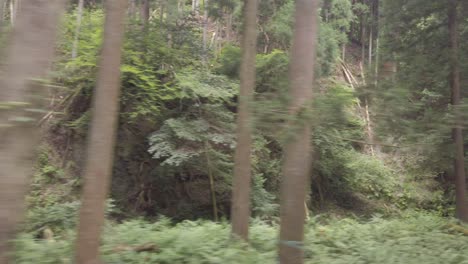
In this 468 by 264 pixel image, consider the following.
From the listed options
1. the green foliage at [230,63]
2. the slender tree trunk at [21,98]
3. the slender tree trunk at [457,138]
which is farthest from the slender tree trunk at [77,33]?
the slender tree trunk at [21,98]

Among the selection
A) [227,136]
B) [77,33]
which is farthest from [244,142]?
[77,33]

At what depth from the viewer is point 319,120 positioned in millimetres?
6754

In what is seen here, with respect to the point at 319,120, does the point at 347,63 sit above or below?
above

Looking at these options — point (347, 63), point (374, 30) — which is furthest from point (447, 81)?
point (374, 30)

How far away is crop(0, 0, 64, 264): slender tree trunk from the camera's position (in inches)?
169

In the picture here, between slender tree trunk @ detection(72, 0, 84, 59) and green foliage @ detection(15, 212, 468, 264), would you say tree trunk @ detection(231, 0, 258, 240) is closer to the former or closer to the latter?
green foliage @ detection(15, 212, 468, 264)

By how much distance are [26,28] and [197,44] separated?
626 inches

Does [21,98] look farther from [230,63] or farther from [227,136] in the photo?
[230,63]

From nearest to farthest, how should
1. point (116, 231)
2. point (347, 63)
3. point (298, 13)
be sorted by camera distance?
point (298, 13)
point (116, 231)
point (347, 63)

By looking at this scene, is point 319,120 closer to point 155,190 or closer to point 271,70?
point 271,70

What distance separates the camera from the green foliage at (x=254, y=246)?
743 centimetres

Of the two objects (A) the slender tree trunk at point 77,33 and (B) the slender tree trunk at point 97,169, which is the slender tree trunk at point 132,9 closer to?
(A) the slender tree trunk at point 77,33

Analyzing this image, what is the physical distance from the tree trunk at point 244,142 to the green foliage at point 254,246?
1.81 ft

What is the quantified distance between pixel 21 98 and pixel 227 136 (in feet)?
42.7
